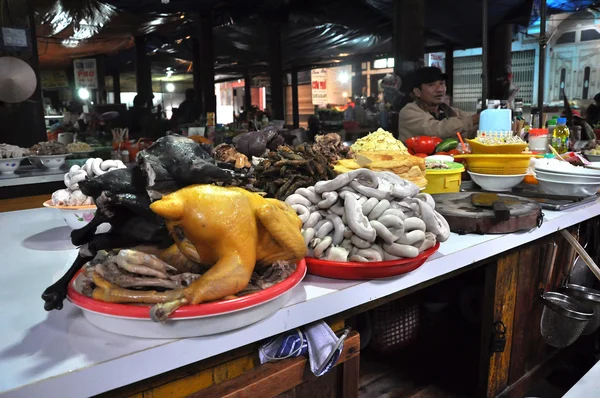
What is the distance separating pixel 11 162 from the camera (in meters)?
3.66

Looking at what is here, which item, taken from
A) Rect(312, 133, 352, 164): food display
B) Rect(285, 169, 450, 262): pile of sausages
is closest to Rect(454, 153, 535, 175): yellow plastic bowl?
Rect(312, 133, 352, 164): food display

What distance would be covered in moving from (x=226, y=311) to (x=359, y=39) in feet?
21.5

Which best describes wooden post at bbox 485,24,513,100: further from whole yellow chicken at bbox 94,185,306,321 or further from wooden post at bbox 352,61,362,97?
whole yellow chicken at bbox 94,185,306,321

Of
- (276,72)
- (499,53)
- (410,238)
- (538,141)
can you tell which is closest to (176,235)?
A: (410,238)

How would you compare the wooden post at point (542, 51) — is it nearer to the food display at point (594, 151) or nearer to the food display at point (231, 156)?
the food display at point (594, 151)

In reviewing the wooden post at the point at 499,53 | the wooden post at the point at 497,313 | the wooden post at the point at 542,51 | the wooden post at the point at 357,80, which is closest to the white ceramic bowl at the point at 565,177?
the wooden post at the point at 497,313

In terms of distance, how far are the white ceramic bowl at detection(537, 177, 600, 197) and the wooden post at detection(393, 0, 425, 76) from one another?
3395 millimetres

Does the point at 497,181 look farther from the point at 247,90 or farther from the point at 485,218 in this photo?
the point at 247,90

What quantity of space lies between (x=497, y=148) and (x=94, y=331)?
1.99 metres

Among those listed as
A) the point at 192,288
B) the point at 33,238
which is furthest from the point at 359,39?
the point at 192,288

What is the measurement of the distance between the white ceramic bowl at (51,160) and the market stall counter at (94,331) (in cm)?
275

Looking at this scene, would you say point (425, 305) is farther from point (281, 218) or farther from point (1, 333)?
point (1, 333)

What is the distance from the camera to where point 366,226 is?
3.64ft

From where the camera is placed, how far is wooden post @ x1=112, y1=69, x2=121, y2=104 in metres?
6.44
